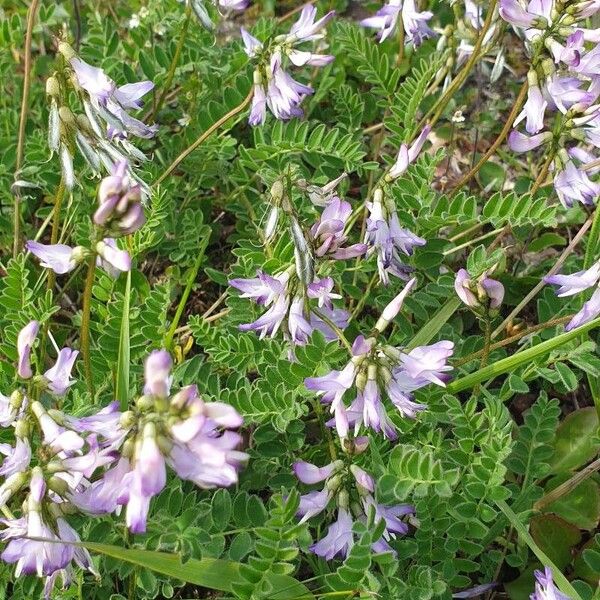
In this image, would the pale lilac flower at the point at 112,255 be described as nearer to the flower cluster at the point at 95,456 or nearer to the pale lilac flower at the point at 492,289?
the flower cluster at the point at 95,456

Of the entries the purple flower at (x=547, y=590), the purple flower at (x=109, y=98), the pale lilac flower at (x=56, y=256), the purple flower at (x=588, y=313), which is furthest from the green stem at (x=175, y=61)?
the purple flower at (x=547, y=590)

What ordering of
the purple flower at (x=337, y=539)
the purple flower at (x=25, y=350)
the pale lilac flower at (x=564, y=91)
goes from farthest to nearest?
the pale lilac flower at (x=564, y=91) < the purple flower at (x=337, y=539) < the purple flower at (x=25, y=350)

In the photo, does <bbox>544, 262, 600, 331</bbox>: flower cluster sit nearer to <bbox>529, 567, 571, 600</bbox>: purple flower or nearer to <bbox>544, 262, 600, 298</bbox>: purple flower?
<bbox>544, 262, 600, 298</bbox>: purple flower

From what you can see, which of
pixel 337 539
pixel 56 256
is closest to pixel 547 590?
pixel 337 539

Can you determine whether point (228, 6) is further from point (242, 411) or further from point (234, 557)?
point (234, 557)

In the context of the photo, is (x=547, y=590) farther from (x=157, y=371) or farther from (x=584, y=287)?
(x=157, y=371)

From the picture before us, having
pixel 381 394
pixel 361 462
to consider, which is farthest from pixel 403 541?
pixel 381 394

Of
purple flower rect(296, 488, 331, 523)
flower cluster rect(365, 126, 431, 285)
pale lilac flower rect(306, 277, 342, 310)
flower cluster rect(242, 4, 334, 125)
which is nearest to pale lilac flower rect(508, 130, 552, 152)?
flower cluster rect(365, 126, 431, 285)
